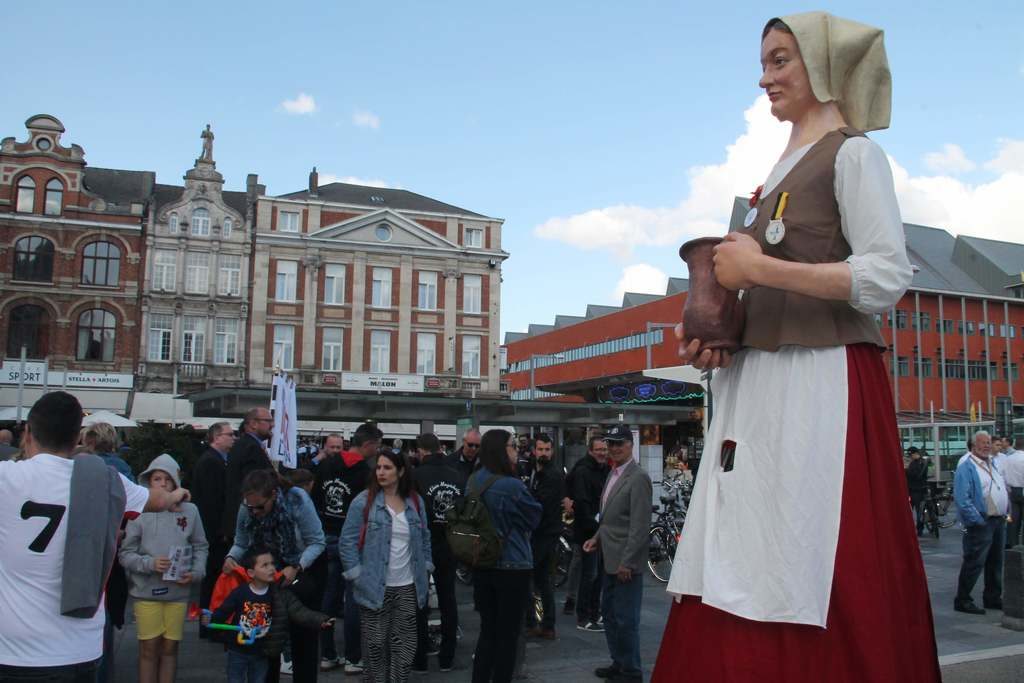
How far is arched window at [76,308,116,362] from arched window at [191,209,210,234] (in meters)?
5.89

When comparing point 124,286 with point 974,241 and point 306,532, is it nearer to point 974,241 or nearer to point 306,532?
point 306,532

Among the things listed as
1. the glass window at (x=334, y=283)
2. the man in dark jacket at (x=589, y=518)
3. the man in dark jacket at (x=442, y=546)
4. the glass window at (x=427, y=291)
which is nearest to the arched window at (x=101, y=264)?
the glass window at (x=334, y=283)

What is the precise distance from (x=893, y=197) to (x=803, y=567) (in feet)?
3.23

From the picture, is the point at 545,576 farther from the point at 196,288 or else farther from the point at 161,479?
the point at 196,288

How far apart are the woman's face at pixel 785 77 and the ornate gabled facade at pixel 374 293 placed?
43.2 metres

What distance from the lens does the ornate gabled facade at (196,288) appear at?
138ft

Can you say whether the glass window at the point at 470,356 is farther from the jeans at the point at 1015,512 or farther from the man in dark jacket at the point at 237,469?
the man in dark jacket at the point at 237,469

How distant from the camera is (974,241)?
208ft

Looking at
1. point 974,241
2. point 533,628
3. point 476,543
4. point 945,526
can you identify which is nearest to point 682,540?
point 476,543

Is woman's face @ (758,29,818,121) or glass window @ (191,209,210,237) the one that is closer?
woman's face @ (758,29,818,121)

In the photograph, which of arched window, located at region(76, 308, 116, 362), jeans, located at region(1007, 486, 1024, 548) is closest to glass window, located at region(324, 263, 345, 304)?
arched window, located at region(76, 308, 116, 362)

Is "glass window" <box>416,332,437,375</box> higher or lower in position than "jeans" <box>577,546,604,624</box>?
higher

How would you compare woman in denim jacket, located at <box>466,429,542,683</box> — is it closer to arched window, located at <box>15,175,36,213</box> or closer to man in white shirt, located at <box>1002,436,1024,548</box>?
man in white shirt, located at <box>1002,436,1024,548</box>

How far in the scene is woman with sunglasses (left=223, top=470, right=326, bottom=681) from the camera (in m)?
5.80
